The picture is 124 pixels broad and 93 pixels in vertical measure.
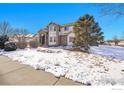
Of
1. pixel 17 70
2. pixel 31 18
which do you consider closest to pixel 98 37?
pixel 31 18

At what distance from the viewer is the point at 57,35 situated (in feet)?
12.7

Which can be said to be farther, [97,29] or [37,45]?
[37,45]

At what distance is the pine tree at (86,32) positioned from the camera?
318 centimetres

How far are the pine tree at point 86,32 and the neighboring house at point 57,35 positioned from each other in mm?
154

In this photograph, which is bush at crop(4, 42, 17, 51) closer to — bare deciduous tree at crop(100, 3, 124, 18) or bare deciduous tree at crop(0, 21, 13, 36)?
bare deciduous tree at crop(0, 21, 13, 36)

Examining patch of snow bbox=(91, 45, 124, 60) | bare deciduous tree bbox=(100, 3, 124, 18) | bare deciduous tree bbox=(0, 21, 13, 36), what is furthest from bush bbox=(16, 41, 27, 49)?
bare deciduous tree bbox=(100, 3, 124, 18)

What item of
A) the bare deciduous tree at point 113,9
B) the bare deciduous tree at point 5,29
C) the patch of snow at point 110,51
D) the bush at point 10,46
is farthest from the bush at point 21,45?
the bare deciduous tree at point 113,9

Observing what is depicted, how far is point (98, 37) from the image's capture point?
3246 mm

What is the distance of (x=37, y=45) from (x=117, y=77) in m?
2.13

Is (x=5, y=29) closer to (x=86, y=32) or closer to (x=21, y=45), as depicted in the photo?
(x=21, y=45)

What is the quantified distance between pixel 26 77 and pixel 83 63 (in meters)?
1.23

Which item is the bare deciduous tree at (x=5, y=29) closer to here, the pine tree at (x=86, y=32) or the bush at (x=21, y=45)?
the bush at (x=21, y=45)

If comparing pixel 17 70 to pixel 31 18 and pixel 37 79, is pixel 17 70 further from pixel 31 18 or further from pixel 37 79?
pixel 31 18

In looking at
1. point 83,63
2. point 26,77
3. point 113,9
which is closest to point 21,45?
point 26,77
